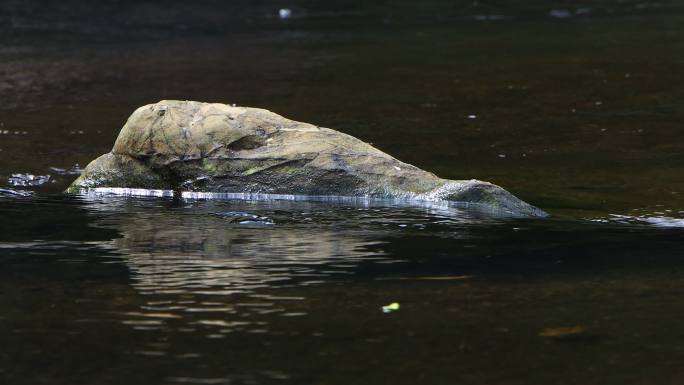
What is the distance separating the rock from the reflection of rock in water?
766 mm

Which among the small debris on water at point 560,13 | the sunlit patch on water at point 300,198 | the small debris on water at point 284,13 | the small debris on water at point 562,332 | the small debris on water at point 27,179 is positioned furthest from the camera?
the small debris on water at point 284,13

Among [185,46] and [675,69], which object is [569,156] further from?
[185,46]

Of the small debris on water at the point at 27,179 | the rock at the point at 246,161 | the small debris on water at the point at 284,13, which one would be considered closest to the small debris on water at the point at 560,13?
the small debris on water at the point at 284,13

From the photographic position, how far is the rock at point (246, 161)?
8.73 m

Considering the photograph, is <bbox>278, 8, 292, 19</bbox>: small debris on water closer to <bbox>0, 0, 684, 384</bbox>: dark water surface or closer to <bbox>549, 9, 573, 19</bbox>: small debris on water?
<bbox>549, 9, 573, 19</bbox>: small debris on water

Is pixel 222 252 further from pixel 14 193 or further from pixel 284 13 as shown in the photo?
pixel 284 13

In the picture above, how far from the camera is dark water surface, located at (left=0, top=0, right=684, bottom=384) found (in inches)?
201

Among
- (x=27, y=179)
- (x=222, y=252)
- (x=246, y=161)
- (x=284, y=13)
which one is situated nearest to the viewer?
(x=222, y=252)

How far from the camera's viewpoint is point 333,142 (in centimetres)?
898

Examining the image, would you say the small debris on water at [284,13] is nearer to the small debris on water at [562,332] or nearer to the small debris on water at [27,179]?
the small debris on water at [27,179]

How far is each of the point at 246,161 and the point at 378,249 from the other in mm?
2203

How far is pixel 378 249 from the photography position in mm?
7020

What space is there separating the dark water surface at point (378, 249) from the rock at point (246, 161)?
0.28 meters

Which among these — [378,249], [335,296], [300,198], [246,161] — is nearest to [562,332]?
[335,296]
